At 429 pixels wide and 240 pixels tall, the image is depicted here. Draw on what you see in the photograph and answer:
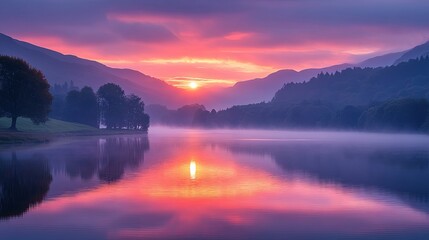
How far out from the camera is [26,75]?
11250 centimetres

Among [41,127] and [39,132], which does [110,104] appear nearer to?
[41,127]

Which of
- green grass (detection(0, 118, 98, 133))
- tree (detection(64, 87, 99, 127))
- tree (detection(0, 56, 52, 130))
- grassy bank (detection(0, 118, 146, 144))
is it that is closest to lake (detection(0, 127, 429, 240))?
grassy bank (detection(0, 118, 146, 144))

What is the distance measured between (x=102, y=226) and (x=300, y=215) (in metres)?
11.0

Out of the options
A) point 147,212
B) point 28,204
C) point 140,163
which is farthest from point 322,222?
point 140,163

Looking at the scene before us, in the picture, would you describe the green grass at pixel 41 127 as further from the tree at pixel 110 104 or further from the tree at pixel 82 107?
the tree at pixel 110 104

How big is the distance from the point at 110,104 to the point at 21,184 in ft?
509

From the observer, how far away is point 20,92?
111 m

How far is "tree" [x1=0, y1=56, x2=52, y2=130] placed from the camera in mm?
109688

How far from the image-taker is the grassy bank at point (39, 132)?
9638 centimetres

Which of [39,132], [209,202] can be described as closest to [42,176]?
[209,202]

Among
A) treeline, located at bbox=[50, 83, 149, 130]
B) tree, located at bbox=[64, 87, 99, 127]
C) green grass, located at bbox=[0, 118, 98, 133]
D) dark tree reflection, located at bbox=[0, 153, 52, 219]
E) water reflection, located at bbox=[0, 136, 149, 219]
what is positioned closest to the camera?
dark tree reflection, located at bbox=[0, 153, 52, 219]

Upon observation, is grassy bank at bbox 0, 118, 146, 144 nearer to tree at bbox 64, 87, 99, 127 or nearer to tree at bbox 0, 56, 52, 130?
tree at bbox 0, 56, 52, 130

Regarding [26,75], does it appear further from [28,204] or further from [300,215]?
[300,215]

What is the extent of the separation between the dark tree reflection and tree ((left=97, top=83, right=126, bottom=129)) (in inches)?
5252
